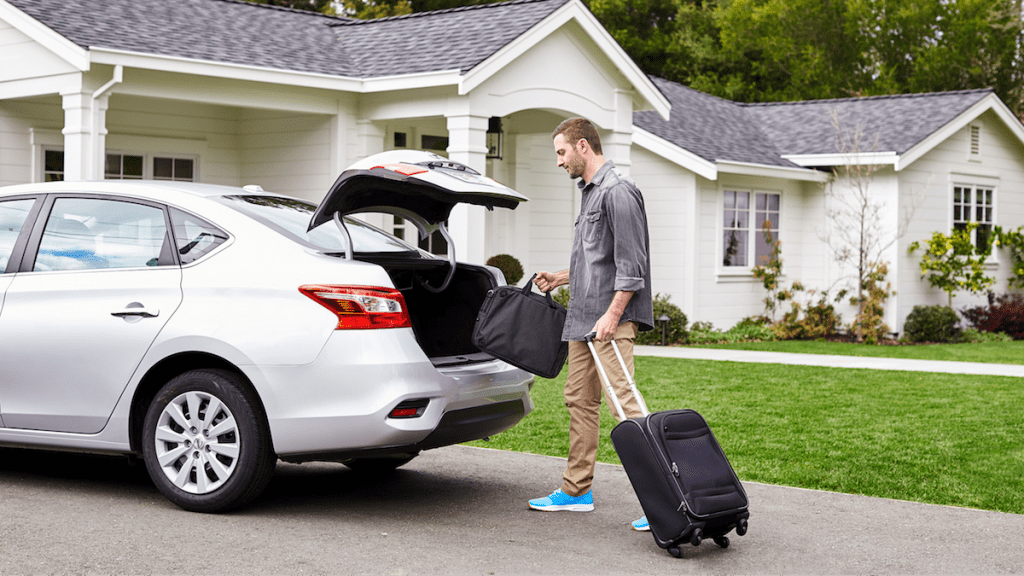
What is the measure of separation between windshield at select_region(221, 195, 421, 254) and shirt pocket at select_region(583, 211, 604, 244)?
119 cm

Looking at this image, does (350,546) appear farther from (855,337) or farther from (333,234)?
(855,337)

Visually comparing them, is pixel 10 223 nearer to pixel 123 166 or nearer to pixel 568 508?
pixel 568 508

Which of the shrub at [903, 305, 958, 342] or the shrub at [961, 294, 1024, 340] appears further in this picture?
the shrub at [961, 294, 1024, 340]

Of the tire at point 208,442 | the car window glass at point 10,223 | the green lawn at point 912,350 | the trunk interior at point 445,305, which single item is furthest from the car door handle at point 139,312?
the green lawn at point 912,350

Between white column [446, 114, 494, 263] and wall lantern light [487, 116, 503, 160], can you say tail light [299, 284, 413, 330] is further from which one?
wall lantern light [487, 116, 503, 160]

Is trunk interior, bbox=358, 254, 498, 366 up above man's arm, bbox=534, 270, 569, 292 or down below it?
below

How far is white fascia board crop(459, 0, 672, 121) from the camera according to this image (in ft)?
42.6

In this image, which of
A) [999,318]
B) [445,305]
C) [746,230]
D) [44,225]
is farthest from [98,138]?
[999,318]

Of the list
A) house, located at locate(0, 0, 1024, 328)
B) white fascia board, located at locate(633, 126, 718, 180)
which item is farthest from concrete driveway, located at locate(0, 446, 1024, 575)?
white fascia board, located at locate(633, 126, 718, 180)

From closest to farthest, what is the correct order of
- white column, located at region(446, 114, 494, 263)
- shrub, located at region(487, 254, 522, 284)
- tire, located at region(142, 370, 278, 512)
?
tire, located at region(142, 370, 278, 512) → white column, located at region(446, 114, 494, 263) → shrub, located at region(487, 254, 522, 284)

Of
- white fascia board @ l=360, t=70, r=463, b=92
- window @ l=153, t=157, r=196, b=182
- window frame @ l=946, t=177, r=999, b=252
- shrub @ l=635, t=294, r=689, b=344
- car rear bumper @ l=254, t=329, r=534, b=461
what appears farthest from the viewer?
window frame @ l=946, t=177, r=999, b=252

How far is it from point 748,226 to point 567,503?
13.8m

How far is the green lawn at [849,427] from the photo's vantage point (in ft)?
23.0

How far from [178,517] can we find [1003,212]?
62.4 feet
